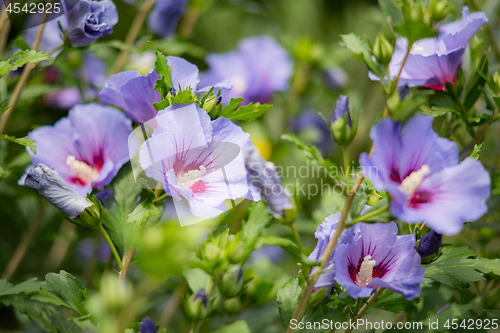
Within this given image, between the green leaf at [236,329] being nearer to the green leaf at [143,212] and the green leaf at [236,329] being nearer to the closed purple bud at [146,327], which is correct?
the closed purple bud at [146,327]

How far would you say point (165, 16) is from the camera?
1.39 meters

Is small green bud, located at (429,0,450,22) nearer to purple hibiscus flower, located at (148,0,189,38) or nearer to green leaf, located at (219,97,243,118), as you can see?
green leaf, located at (219,97,243,118)

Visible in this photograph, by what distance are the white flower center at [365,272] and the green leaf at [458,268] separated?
140 mm

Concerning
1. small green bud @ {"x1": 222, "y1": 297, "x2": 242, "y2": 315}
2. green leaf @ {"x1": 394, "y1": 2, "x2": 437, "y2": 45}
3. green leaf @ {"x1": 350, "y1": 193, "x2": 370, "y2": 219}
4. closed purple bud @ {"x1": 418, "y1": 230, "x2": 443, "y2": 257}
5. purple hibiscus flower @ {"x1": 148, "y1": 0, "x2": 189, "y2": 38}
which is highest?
green leaf @ {"x1": 394, "y1": 2, "x2": 437, "y2": 45}

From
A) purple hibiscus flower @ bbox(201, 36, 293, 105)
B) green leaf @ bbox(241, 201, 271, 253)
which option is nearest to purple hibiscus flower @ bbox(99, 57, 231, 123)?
green leaf @ bbox(241, 201, 271, 253)

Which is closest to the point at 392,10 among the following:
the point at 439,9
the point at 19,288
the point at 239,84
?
the point at 439,9

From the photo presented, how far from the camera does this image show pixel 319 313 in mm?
799

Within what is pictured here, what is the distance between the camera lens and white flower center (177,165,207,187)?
75 centimetres

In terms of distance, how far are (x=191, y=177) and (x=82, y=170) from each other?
11.9 inches

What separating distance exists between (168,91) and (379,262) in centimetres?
51

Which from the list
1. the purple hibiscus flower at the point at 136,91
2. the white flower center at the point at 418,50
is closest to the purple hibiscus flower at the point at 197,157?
the purple hibiscus flower at the point at 136,91

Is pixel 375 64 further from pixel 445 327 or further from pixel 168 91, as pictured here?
pixel 445 327

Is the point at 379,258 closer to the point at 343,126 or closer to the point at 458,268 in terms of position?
the point at 458,268

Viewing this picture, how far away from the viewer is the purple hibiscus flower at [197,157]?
65 cm
